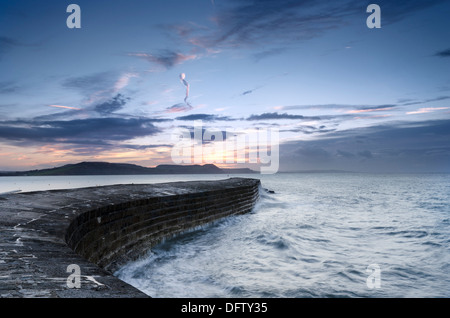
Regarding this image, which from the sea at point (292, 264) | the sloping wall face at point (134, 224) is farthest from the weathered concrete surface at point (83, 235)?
the sea at point (292, 264)

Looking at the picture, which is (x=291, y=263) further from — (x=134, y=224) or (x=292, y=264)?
(x=134, y=224)

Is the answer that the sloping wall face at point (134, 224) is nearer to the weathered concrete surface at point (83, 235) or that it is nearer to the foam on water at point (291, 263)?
the weathered concrete surface at point (83, 235)

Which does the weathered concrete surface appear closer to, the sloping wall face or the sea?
the sloping wall face

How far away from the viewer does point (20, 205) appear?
26.3ft

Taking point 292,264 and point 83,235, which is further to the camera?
point 292,264

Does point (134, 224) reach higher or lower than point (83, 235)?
lower

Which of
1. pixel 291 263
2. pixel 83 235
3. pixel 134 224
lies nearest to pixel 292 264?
pixel 291 263

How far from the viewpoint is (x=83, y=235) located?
6.96 metres

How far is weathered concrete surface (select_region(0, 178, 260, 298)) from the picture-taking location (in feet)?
10.3

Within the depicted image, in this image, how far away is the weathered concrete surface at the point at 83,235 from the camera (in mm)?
3137

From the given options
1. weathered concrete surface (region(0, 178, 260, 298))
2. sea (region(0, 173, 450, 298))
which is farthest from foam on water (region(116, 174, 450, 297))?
weathered concrete surface (region(0, 178, 260, 298))

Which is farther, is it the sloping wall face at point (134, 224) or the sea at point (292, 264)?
the sea at point (292, 264)
